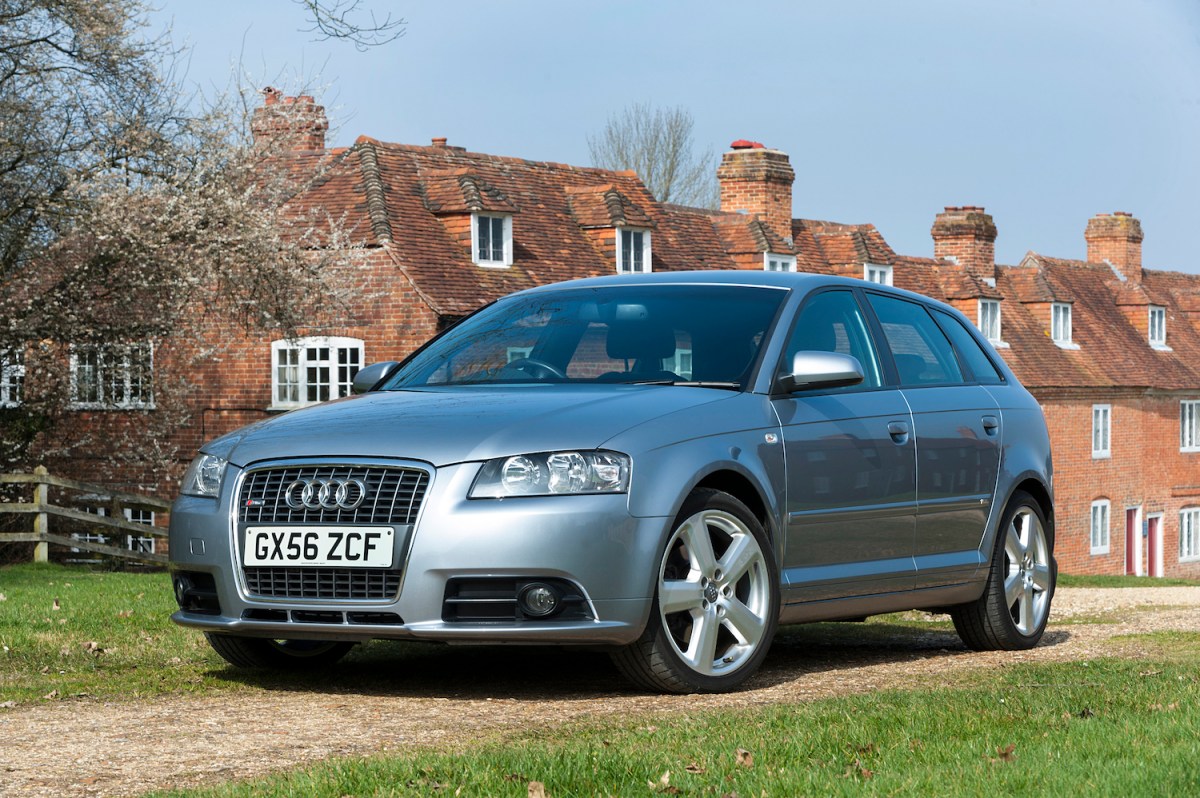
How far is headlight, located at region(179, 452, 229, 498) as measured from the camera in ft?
22.9

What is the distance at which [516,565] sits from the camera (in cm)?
634

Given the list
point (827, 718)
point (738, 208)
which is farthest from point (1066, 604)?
point (738, 208)

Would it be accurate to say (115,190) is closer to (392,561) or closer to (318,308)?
(318,308)

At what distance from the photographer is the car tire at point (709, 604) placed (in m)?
6.67

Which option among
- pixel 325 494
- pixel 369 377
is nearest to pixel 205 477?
pixel 325 494

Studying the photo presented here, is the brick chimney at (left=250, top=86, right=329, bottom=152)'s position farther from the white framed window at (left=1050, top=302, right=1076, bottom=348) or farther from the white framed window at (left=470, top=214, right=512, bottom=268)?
the white framed window at (left=1050, top=302, right=1076, bottom=348)

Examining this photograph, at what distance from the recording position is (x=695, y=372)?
24.4ft

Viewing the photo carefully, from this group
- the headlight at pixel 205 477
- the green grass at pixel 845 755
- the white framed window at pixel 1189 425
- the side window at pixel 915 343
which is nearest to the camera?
the green grass at pixel 845 755

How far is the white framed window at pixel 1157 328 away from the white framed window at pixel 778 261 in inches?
778

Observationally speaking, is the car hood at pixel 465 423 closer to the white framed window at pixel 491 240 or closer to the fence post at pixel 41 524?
the fence post at pixel 41 524

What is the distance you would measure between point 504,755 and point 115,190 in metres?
19.8

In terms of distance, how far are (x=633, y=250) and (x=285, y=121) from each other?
14.4 metres

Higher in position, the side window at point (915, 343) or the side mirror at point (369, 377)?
the side window at point (915, 343)

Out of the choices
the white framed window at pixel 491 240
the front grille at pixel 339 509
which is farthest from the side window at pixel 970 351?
the white framed window at pixel 491 240
